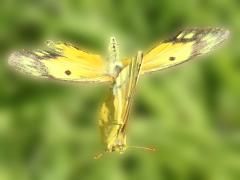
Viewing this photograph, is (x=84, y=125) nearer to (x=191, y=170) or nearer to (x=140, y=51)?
(x=191, y=170)

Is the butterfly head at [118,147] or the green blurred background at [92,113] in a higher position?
the green blurred background at [92,113]

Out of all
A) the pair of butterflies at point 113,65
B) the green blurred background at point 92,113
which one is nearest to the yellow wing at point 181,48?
the pair of butterflies at point 113,65

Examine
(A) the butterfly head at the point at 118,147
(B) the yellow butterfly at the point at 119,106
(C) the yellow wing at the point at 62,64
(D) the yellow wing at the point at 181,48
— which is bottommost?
(A) the butterfly head at the point at 118,147

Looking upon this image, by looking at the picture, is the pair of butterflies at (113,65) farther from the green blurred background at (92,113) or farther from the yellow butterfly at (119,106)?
the green blurred background at (92,113)

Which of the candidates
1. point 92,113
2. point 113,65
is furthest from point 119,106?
point 92,113

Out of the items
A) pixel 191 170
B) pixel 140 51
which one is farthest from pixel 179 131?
pixel 140 51

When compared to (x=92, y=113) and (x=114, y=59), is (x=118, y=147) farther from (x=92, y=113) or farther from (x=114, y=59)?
(x=92, y=113)

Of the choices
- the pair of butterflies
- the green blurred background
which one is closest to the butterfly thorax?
the pair of butterflies

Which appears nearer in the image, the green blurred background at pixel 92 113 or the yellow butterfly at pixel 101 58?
the yellow butterfly at pixel 101 58
